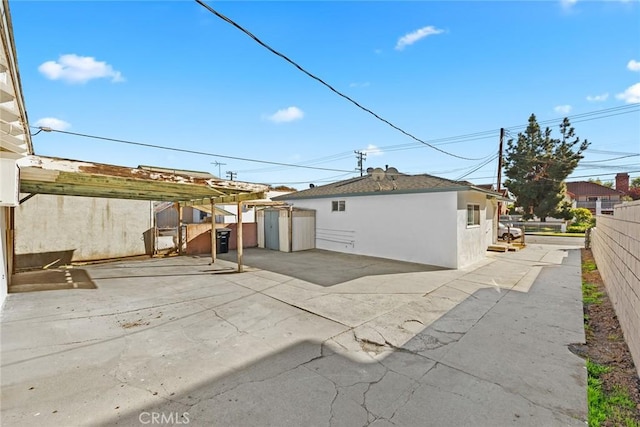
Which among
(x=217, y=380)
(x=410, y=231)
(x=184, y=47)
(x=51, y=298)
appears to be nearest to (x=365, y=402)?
(x=217, y=380)

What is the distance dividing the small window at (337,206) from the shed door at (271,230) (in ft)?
9.49

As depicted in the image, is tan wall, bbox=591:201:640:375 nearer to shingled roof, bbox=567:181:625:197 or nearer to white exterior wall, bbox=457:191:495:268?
white exterior wall, bbox=457:191:495:268

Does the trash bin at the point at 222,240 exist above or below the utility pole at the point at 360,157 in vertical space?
below

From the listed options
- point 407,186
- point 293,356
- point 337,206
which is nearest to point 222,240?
point 337,206

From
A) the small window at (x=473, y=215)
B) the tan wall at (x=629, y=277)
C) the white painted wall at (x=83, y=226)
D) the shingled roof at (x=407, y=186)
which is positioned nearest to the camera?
the tan wall at (x=629, y=277)

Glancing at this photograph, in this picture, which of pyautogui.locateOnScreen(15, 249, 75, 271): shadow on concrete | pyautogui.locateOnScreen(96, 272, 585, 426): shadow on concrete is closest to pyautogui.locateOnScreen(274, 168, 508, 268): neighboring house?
pyautogui.locateOnScreen(96, 272, 585, 426): shadow on concrete

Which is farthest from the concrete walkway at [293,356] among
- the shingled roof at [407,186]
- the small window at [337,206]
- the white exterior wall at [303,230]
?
the white exterior wall at [303,230]

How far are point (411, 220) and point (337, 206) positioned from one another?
388cm

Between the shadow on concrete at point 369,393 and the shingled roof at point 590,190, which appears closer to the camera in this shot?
the shadow on concrete at point 369,393

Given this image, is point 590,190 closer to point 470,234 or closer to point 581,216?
point 581,216

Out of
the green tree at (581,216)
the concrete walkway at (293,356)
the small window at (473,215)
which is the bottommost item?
the concrete walkway at (293,356)

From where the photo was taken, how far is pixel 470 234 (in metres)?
10.0

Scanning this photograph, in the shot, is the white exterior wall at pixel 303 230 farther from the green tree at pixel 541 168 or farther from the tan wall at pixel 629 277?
the green tree at pixel 541 168

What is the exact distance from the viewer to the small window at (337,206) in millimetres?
12858
